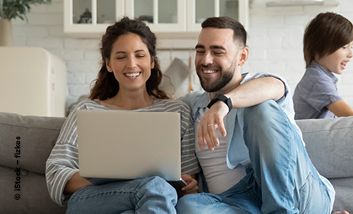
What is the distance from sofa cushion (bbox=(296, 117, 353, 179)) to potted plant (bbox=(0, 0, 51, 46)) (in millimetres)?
2016

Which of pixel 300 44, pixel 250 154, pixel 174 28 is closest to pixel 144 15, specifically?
pixel 174 28

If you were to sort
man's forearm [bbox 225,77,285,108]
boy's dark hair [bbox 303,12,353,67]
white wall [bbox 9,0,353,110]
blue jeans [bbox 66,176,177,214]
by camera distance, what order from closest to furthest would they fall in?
1. blue jeans [bbox 66,176,177,214]
2. man's forearm [bbox 225,77,285,108]
3. boy's dark hair [bbox 303,12,353,67]
4. white wall [bbox 9,0,353,110]

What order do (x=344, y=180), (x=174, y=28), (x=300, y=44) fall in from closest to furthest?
(x=344, y=180) < (x=174, y=28) < (x=300, y=44)

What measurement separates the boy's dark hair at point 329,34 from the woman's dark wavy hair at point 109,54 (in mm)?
779

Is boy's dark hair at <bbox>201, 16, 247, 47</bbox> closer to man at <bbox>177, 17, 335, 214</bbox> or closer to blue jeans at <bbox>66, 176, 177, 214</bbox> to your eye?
man at <bbox>177, 17, 335, 214</bbox>

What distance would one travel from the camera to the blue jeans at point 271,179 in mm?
1602

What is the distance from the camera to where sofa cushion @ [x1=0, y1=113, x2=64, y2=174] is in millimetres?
2020

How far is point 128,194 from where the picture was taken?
5.14 ft

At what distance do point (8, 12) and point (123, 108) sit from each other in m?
1.74

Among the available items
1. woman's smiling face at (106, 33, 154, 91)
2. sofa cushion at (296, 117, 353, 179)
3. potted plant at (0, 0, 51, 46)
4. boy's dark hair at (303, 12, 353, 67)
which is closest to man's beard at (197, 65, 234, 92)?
woman's smiling face at (106, 33, 154, 91)

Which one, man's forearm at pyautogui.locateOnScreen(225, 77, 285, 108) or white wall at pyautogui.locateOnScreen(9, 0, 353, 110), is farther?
white wall at pyautogui.locateOnScreen(9, 0, 353, 110)

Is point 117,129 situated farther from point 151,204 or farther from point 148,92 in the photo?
point 148,92

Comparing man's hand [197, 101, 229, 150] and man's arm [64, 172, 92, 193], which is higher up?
man's hand [197, 101, 229, 150]

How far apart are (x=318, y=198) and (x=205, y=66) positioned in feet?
1.81
